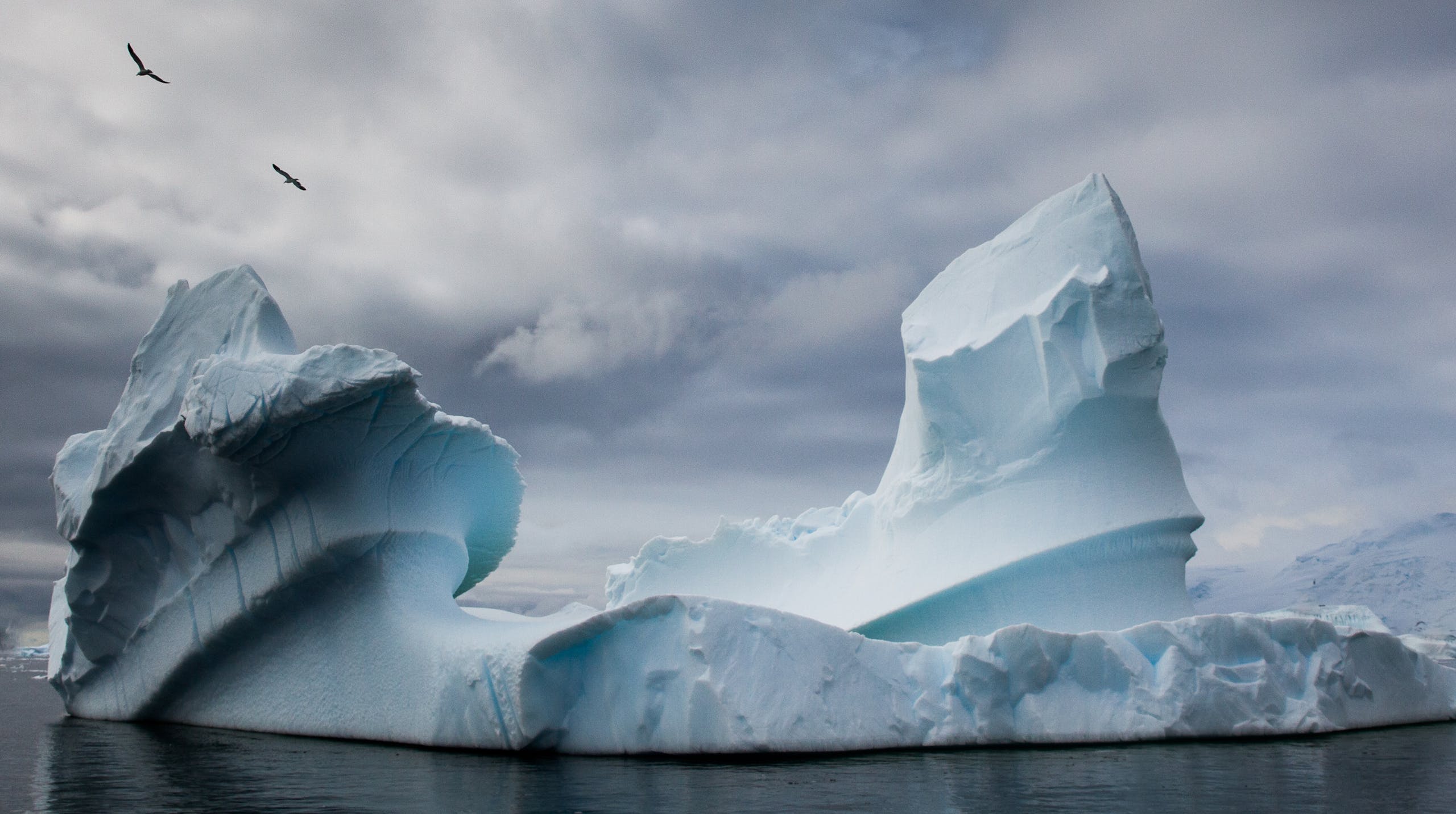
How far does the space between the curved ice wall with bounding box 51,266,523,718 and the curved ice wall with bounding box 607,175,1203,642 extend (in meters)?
4.99

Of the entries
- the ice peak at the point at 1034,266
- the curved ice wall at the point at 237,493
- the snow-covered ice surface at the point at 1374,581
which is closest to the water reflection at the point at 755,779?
the curved ice wall at the point at 237,493

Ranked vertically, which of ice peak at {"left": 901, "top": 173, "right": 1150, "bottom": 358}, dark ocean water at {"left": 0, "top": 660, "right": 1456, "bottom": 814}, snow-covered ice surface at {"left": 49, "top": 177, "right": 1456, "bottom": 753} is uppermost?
ice peak at {"left": 901, "top": 173, "right": 1150, "bottom": 358}

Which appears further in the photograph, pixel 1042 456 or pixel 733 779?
pixel 1042 456

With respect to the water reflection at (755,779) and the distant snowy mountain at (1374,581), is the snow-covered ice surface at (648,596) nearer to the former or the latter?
the water reflection at (755,779)

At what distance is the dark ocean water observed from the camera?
5652 mm

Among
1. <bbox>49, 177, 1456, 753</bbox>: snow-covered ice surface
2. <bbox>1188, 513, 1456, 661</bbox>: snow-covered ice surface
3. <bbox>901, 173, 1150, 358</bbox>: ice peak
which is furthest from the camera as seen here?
<bbox>1188, 513, 1456, 661</bbox>: snow-covered ice surface

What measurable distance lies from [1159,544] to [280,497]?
9256 mm

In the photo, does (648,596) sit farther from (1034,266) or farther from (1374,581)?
(1374,581)

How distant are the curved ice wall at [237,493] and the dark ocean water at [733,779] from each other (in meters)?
1.65

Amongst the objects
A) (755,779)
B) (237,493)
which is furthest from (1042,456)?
(237,493)

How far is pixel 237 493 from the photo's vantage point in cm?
1017

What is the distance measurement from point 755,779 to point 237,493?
247 inches

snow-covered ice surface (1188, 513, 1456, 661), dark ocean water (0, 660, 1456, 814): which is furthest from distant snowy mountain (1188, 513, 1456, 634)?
dark ocean water (0, 660, 1456, 814)

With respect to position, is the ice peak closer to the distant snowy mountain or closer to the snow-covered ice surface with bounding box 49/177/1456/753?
the snow-covered ice surface with bounding box 49/177/1456/753
